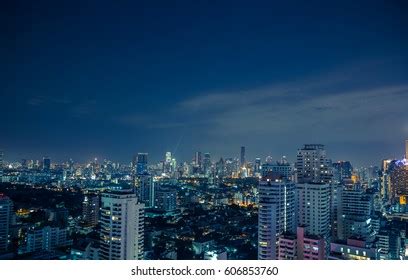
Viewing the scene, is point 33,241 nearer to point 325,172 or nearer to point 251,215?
point 251,215

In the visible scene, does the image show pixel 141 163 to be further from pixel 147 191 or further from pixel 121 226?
pixel 147 191

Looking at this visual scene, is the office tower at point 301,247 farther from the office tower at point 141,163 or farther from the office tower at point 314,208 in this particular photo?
the office tower at point 141,163

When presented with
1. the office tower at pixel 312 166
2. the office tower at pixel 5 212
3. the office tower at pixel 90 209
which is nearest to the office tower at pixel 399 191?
the office tower at pixel 312 166

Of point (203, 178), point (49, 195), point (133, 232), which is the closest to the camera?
point (133, 232)

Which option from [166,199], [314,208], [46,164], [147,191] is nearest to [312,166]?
[314,208]

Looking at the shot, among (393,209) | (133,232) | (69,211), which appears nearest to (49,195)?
(69,211)
